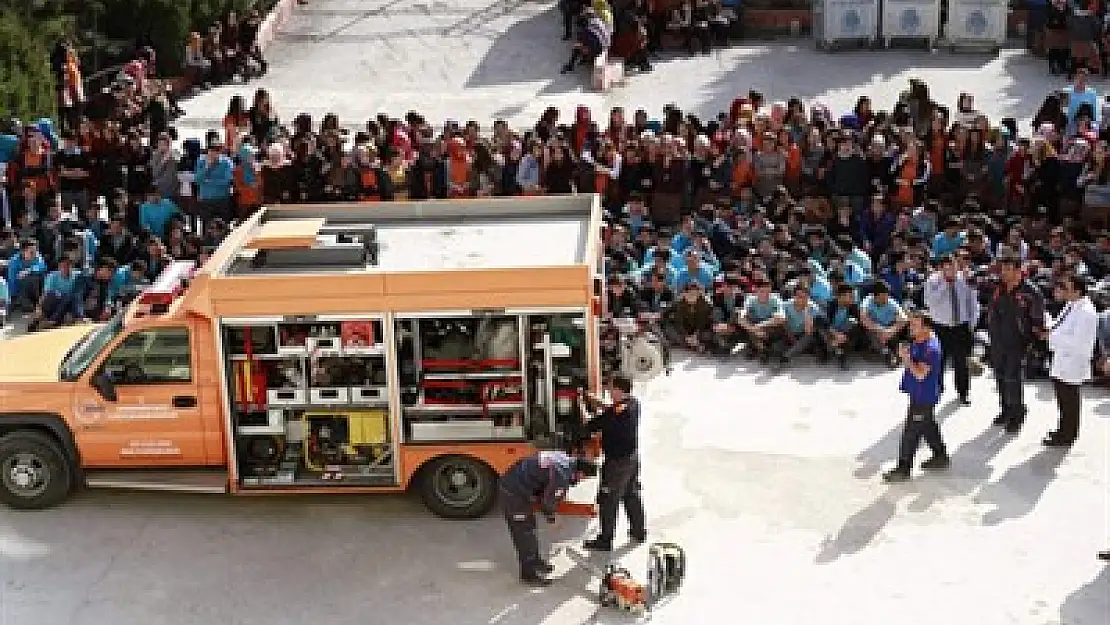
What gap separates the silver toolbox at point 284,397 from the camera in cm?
1291

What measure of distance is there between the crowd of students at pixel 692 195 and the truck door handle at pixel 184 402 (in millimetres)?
4546

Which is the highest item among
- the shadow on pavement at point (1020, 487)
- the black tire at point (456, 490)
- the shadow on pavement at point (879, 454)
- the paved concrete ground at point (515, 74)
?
the paved concrete ground at point (515, 74)

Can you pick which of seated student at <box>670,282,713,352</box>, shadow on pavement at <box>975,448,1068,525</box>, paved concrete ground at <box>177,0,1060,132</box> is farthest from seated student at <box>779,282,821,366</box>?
paved concrete ground at <box>177,0,1060,132</box>

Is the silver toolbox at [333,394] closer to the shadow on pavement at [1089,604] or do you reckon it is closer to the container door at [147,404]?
the container door at [147,404]

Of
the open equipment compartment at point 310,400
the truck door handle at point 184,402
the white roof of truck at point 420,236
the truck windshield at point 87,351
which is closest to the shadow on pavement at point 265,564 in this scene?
the open equipment compartment at point 310,400

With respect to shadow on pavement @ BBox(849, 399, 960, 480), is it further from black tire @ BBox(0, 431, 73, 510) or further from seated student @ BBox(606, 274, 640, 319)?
black tire @ BBox(0, 431, 73, 510)

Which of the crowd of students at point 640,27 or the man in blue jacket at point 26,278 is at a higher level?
the crowd of students at point 640,27

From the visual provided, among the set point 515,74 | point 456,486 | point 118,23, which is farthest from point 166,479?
point 118,23

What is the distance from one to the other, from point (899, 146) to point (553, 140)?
4.09 m

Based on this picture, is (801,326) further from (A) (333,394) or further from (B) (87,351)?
(B) (87,351)

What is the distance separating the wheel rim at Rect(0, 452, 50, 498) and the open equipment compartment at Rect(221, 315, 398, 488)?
1642 mm

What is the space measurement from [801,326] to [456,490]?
184 inches

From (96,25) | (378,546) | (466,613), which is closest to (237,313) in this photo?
(378,546)

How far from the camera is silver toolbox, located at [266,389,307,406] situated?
508 inches
